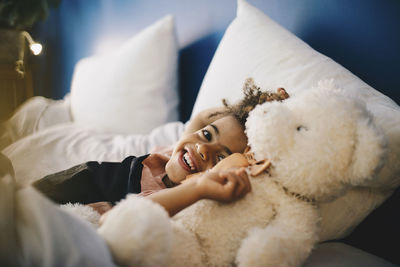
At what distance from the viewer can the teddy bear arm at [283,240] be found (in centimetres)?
43

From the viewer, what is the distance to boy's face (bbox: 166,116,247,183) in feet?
2.41

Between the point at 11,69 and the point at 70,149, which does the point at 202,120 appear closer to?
the point at 70,149

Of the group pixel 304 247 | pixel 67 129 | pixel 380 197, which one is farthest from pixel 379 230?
pixel 67 129

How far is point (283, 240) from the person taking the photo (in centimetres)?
44

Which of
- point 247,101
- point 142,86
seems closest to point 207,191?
point 247,101

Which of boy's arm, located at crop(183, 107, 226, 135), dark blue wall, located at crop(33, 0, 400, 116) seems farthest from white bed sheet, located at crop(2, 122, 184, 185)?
dark blue wall, located at crop(33, 0, 400, 116)

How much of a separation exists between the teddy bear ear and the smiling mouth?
0.38 meters

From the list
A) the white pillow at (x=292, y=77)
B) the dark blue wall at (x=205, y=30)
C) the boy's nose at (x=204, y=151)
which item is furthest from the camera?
the dark blue wall at (x=205, y=30)

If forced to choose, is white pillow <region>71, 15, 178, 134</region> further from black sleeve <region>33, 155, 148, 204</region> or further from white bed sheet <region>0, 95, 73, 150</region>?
black sleeve <region>33, 155, 148, 204</region>

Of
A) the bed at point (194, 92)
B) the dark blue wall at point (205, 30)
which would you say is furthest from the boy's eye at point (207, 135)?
the dark blue wall at point (205, 30)

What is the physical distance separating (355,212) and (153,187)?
0.48 m

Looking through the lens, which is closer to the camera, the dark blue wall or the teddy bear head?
the teddy bear head

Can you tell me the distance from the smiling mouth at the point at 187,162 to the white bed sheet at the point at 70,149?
1.09 feet

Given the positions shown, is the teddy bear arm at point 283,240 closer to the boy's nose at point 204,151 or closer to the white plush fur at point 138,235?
the white plush fur at point 138,235
